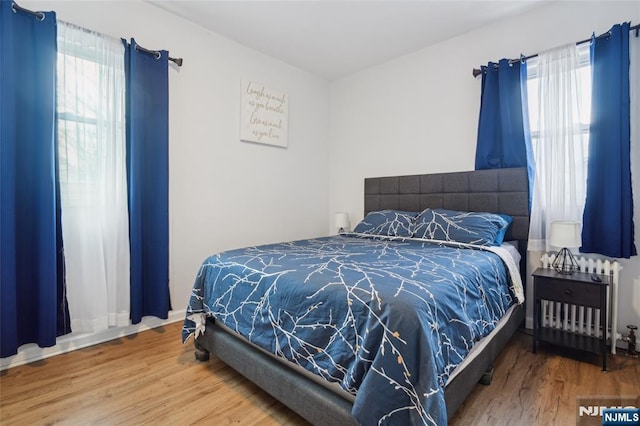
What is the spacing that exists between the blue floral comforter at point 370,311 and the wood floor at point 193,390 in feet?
1.14

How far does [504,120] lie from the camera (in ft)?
9.11

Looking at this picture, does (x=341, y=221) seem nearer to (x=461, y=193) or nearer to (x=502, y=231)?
(x=461, y=193)

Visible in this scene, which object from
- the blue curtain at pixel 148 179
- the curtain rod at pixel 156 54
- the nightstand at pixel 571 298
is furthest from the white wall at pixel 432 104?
the blue curtain at pixel 148 179

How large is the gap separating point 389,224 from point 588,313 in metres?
1.66

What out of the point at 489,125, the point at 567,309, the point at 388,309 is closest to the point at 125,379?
the point at 388,309

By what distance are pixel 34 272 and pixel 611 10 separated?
4.55m

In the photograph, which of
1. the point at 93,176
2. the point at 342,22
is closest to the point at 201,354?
the point at 93,176

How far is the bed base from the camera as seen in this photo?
1357 millimetres

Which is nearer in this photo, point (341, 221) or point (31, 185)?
point (31, 185)

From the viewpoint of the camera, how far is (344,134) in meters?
4.27

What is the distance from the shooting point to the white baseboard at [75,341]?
2105mm

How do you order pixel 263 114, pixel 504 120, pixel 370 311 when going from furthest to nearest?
1. pixel 263 114
2. pixel 504 120
3. pixel 370 311

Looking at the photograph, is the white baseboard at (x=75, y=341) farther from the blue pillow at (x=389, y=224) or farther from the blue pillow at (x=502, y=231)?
the blue pillow at (x=502, y=231)

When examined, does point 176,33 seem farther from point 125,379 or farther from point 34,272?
point 125,379
